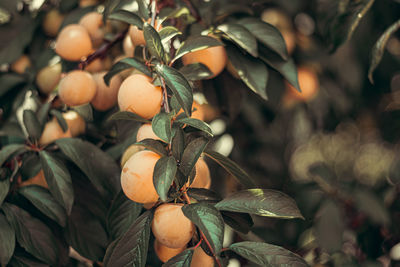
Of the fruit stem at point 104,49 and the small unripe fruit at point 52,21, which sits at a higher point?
the fruit stem at point 104,49

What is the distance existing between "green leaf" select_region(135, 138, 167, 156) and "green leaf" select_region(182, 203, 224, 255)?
88 mm

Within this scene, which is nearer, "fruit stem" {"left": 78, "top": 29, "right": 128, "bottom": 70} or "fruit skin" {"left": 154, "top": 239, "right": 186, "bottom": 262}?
"fruit skin" {"left": 154, "top": 239, "right": 186, "bottom": 262}

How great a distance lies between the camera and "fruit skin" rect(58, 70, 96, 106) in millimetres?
829

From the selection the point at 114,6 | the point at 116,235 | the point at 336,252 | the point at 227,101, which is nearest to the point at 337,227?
the point at 336,252

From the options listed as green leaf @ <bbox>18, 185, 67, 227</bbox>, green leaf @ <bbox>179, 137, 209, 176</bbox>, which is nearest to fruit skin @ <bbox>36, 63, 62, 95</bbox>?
green leaf @ <bbox>18, 185, 67, 227</bbox>

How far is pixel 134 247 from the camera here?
60cm

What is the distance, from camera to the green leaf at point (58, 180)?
73 centimetres

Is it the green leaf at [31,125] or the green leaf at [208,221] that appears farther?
the green leaf at [31,125]

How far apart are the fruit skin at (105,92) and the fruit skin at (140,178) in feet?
1.03

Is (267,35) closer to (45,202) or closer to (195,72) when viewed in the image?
(195,72)

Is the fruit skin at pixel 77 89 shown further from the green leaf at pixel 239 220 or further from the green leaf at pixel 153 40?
the green leaf at pixel 239 220

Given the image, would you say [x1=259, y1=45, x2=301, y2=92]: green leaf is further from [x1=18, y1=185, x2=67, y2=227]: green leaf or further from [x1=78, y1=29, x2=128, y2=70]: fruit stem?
[x1=18, y1=185, x2=67, y2=227]: green leaf

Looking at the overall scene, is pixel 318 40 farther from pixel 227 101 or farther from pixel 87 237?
pixel 87 237

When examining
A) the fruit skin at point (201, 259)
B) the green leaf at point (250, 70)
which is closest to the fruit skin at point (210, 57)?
the green leaf at point (250, 70)
